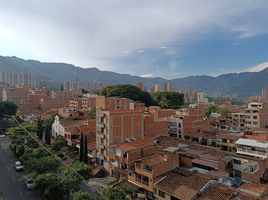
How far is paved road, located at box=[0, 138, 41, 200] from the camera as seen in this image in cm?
1891

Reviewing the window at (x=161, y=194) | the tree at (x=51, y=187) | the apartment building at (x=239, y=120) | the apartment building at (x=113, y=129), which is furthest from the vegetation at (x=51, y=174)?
the apartment building at (x=239, y=120)

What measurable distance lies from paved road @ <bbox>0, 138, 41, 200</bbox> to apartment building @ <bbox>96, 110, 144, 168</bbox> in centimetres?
750

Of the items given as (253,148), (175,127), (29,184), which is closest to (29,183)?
(29,184)

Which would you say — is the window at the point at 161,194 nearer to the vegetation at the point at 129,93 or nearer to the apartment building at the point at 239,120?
the apartment building at the point at 239,120

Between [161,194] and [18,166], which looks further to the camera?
[18,166]

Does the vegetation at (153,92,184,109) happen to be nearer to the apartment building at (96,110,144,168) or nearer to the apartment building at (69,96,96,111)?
the apartment building at (69,96,96,111)

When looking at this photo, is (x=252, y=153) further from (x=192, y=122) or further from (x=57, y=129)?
(x=57, y=129)

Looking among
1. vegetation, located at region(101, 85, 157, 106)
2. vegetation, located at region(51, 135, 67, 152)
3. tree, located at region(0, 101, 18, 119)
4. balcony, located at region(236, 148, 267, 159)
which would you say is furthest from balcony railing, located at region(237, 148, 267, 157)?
tree, located at region(0, 101, 18, 119)

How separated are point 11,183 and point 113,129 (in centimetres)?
1002

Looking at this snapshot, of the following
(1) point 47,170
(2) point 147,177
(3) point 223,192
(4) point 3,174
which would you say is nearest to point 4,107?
(4) point 3,174

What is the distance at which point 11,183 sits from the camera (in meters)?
21.5

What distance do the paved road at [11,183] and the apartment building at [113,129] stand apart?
24.6 ft

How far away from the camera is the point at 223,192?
53.3 feet

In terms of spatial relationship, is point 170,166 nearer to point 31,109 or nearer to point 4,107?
point 4,107
